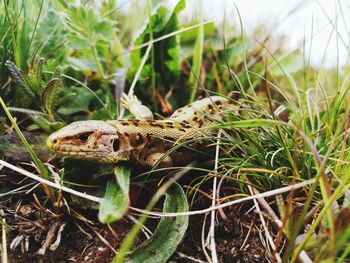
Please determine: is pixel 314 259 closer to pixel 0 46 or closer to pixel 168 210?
pixel 168 210

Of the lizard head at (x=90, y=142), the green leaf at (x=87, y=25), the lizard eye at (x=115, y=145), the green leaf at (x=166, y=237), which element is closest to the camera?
the green leaf at (x=166, y=237)

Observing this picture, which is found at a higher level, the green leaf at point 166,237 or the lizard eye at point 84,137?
the lizard eye at point 84,137

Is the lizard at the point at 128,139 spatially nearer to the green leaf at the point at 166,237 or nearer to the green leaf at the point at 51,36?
the green leaf at the point at 166,237

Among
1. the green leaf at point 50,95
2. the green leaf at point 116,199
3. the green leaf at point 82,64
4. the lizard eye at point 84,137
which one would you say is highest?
the green leaf at point 82,64

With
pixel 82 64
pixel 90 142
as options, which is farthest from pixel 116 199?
pixel 82 64

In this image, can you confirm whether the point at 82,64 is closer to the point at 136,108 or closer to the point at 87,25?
the point at 87,25

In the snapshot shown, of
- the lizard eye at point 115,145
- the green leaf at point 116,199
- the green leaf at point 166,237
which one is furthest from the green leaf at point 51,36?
the green leaf at point 166,237

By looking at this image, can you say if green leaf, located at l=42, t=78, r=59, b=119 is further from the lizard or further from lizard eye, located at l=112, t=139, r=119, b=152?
lizard eye, located at l=112, t=139, r=119, b=152
